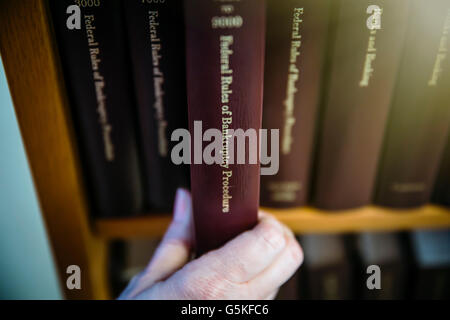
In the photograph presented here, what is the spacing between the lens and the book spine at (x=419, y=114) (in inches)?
13.1

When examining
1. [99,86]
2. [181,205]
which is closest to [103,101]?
[99,86]

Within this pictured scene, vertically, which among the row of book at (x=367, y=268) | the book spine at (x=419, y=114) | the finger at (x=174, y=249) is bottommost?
the row of book at (x=367, y=268)

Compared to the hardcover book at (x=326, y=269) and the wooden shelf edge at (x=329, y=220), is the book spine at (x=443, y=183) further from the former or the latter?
the hardcover book at (x=326, y=269)

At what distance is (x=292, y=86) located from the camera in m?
0.35

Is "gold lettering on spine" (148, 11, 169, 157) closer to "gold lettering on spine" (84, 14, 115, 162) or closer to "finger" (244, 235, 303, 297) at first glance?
"gold lettering on spine" (84, 14, 115, 162)

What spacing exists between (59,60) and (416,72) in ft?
1.15

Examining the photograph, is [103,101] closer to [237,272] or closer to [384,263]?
[237,272]

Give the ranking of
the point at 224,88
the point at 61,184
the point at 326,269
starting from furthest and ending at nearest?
the point at 326,269, the point at 61,184, the point at 224,88

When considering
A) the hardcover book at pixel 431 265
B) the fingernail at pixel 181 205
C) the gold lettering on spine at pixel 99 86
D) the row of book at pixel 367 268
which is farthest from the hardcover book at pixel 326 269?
the gold lettering on spine at pixel 99 86

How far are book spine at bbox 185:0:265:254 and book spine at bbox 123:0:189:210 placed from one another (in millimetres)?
67

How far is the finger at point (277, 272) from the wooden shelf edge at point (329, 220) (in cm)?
6

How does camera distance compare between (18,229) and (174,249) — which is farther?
(18,229)

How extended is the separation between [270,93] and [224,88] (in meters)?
0.09

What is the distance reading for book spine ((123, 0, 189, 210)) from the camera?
0.32 metres
